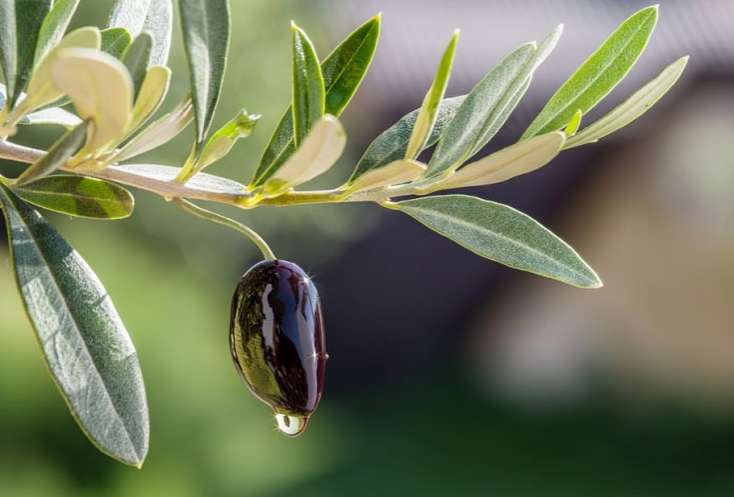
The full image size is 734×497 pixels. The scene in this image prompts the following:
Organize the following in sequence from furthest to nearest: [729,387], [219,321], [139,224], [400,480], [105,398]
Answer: [729,387] < [400,480] < [139,224] < [219,321] < [105,398]

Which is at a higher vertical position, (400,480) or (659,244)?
(659,244)

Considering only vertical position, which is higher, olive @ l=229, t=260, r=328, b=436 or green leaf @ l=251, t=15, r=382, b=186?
green leaf @ l=251, t=15, r=382, b=186

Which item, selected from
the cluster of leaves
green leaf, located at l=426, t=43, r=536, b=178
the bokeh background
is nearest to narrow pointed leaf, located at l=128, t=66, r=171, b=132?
the cluster of leaves

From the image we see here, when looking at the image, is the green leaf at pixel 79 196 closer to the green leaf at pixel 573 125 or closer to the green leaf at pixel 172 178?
the green leaf at pixel 172 178

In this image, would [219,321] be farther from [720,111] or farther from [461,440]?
[720,111]

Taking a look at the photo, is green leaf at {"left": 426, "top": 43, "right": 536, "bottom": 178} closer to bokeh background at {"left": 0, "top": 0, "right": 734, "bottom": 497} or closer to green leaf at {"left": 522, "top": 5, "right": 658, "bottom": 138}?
green leaf at {"left": 522, "top": 5, "right": 658, "bottom": 138}

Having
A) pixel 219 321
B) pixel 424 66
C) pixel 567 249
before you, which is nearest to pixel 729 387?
pixel 424 66
